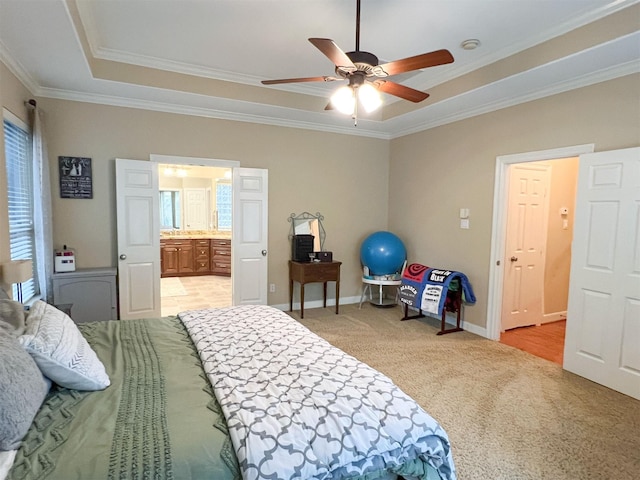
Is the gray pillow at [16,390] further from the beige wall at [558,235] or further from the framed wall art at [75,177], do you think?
the beige wall at [558,235]

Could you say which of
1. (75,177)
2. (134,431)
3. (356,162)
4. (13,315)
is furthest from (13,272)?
(356,162)

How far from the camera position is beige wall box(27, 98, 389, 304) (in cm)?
403

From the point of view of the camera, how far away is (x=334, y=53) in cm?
212

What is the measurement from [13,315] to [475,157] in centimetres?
440

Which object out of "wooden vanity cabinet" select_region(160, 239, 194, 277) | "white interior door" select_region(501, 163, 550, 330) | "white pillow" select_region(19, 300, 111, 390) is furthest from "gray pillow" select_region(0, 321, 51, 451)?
"wooden vanity cabinet" select_region(160, 239, 194, 277)

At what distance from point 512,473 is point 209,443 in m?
1.74

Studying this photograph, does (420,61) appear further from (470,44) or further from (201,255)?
(201,255)

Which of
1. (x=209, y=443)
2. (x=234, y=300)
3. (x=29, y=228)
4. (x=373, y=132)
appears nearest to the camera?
(x=209, y=443)

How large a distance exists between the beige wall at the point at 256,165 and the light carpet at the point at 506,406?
1617mm

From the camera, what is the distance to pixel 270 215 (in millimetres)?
5027

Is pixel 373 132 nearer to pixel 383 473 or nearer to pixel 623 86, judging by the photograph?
pixel 623 86

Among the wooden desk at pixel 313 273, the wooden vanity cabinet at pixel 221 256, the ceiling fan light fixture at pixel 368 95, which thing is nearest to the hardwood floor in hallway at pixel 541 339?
the wooden desk at pixel 313 273

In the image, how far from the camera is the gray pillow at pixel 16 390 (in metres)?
1.24

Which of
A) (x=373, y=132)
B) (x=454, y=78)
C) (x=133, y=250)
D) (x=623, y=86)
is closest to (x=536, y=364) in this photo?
(x=623, y=86)
